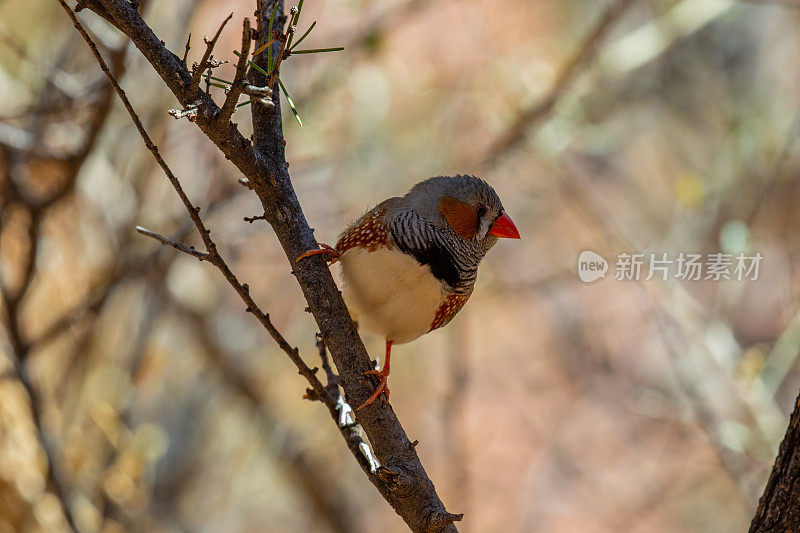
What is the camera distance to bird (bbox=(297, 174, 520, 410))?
144cm

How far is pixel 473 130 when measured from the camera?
3.62m

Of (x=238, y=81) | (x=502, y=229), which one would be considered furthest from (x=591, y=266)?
(x=238, y=81)

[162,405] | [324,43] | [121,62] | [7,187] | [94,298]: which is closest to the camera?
[121,62]

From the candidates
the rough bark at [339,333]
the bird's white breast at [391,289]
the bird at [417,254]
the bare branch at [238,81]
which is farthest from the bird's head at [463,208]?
the bare branch at [238,81]

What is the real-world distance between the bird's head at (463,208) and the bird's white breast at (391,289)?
13 centimetres

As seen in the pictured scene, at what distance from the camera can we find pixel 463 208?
5.06ft

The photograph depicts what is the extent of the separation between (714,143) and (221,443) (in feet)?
9.99

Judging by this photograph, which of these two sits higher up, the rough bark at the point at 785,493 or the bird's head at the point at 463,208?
the bird's head at the point at 463,208

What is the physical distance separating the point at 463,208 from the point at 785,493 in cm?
81

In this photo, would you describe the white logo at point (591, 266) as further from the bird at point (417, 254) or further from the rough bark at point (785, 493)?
the rough bark at point (785, 493)

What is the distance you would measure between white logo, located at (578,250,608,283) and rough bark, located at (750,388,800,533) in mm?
2375

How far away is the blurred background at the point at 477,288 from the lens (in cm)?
291

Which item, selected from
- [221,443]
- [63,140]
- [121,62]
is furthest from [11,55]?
[221,443]

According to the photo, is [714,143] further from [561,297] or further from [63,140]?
[63,140]
